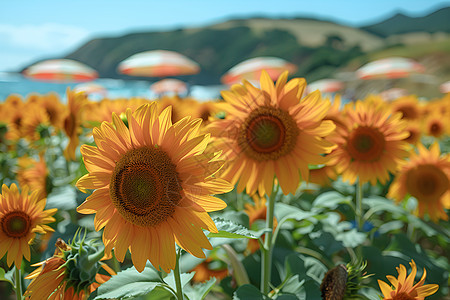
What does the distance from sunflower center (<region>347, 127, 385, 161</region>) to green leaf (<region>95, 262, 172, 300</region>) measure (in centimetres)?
106

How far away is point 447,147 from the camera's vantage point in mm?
3408

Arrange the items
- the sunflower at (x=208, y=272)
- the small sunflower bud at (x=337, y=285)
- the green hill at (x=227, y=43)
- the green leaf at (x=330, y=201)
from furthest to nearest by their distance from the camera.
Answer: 1. the green hill at (x=227, y=43)
2. the sunflower at (x=208, y=272)
3. the green leaf at (x=330, y=201)
4. the small sunflower bud at (x=337, y=285)

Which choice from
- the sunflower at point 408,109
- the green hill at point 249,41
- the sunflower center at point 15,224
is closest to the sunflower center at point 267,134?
the sunflower center at point 15,224

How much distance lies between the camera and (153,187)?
0.89 m

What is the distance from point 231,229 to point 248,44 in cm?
5291

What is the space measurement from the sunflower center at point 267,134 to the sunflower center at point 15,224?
772mm

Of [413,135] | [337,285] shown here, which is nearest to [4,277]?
[337,285]

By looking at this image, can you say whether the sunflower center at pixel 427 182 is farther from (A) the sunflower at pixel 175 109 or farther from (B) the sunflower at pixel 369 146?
(A) the sunflower at pixel 175 109

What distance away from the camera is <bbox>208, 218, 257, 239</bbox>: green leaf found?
97cm

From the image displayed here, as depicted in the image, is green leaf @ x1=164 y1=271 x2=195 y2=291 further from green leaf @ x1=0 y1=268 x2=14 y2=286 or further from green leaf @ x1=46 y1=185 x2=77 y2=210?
green leaf @ x1=46 y1=185 x2=77 y2=210

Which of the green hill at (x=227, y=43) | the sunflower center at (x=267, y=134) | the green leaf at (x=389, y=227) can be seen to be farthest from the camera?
the green hill at (x=227, y=43)

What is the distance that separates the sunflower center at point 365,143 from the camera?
1609 millimetres

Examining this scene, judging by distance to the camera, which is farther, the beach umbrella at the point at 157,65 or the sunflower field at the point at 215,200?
the beach umbrella at the point at 157,65

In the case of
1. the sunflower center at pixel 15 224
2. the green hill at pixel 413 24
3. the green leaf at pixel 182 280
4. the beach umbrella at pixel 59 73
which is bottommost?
the beach umbrella at pixel 59 73
